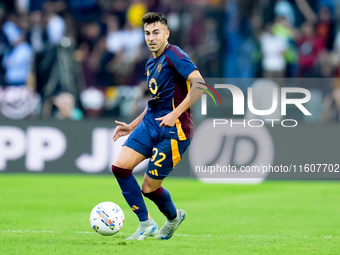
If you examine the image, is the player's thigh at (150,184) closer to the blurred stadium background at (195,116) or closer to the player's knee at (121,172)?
the player's knee at (121,172)

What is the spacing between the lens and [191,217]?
31.7 feet

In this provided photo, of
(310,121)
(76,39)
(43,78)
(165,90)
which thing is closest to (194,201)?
(310,121)

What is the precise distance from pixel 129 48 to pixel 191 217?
26.7ft

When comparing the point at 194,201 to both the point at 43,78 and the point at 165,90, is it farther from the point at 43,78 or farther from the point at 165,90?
the point at 43,78

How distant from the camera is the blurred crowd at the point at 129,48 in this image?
15.5 m

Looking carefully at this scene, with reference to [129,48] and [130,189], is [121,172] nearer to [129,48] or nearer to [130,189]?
[130,189]

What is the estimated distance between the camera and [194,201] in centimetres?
1141

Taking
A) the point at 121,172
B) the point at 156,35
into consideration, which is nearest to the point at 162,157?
the point at 121,172

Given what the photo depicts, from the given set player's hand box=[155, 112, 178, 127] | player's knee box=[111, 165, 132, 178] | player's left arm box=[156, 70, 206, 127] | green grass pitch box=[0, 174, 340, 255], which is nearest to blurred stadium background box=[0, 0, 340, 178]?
green grass pitch box=[0, 174, 340, 255]

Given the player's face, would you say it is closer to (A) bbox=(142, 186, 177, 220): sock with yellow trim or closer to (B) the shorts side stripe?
(B) the shorts side stripe

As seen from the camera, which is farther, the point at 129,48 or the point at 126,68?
the point at 129,48

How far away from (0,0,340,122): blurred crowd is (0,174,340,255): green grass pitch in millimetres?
2219

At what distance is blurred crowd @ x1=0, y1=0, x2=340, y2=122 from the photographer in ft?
50.9

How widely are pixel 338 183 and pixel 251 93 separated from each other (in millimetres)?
2369
